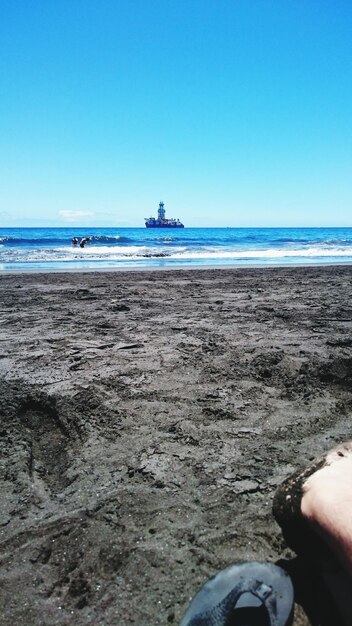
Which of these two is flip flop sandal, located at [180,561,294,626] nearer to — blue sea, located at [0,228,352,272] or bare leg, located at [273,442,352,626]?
bare leg, located at [273,442,352,626]

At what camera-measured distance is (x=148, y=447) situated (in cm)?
264

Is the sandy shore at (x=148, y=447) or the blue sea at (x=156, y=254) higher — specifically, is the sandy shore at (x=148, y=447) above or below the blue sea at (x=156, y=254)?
below

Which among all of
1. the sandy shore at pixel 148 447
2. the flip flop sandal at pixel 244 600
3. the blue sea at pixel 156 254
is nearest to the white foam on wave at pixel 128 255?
the blue sea at pixel 156 254

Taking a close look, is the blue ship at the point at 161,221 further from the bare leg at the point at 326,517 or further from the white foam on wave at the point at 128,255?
the bare leg at the point at 326,517

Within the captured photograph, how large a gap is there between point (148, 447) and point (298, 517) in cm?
120

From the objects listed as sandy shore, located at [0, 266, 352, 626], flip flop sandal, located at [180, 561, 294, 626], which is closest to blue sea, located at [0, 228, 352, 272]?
sandy shore, located at [0, 266, 352, 626]

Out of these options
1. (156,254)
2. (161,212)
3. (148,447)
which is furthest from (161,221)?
(148,447)

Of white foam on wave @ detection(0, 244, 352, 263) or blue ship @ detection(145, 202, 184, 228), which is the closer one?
white foam on wave @ detection(0, 244, 352, 263)

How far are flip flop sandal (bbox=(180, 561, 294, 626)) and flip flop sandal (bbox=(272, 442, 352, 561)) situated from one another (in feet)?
0.46

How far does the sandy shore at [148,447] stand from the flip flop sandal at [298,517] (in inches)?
6.0

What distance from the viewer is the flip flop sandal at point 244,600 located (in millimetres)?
1444

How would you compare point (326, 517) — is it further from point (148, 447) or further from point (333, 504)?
point (148, 447)

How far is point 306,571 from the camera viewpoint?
1.73 metres

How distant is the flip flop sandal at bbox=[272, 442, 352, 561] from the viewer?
1.65 metres
